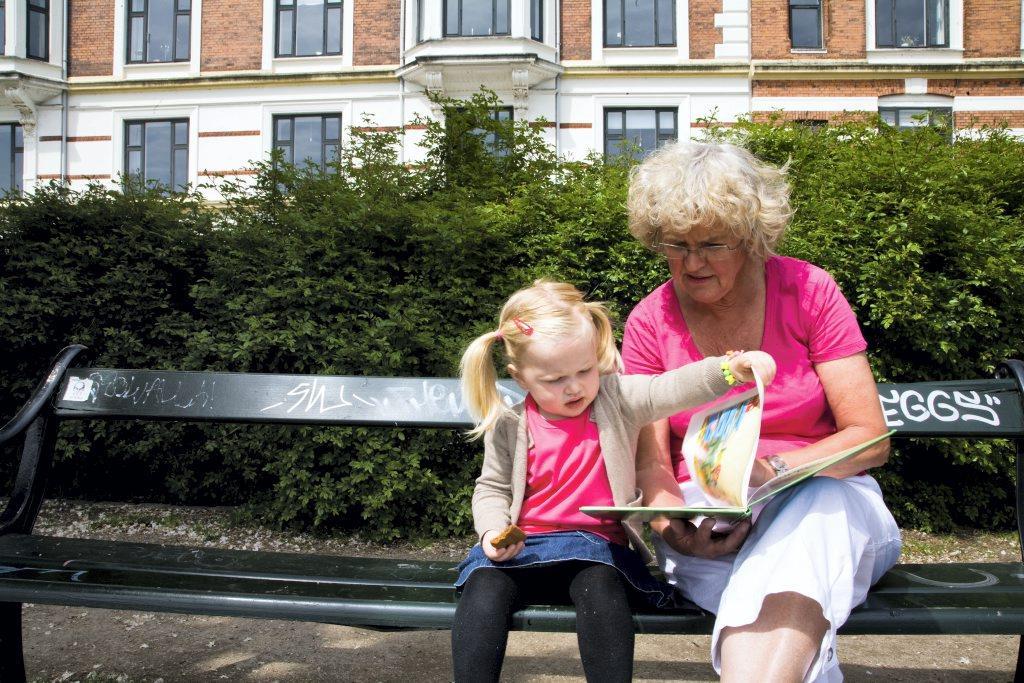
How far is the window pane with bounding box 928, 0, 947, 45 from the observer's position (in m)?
17.5

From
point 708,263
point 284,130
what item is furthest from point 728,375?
point 284,130

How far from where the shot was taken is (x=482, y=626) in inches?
69.4

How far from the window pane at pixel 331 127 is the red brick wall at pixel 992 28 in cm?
1454

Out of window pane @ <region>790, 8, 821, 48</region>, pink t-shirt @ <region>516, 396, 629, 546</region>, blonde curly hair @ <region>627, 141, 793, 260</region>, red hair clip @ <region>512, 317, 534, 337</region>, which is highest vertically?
window pane @ <region>790, 8, 821, 48</region>

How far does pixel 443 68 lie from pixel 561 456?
16216 mm

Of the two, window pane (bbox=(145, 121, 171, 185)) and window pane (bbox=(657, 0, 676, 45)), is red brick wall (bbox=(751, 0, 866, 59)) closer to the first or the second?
window pane (bbox=(657, 0, 676, 45))

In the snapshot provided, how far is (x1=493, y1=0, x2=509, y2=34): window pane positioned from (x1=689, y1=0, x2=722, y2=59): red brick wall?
4.24 m

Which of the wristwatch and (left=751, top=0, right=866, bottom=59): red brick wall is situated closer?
the wristwatch

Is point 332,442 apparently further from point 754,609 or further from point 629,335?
point 754,609

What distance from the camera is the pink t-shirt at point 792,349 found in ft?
6.68

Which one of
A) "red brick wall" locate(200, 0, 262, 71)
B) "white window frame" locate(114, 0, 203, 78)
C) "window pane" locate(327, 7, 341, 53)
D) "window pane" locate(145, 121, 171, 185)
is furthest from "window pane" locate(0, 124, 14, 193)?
"window pane" locate(327, 7, 341, 53)

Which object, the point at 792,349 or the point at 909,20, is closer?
the point at 792,349

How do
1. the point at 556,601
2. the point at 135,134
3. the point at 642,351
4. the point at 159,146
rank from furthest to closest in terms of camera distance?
the point at 135,134
the point at 159,146
the point at 642,351
the point at 556,601

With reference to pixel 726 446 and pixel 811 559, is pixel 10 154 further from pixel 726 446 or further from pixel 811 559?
pixel 811 559
